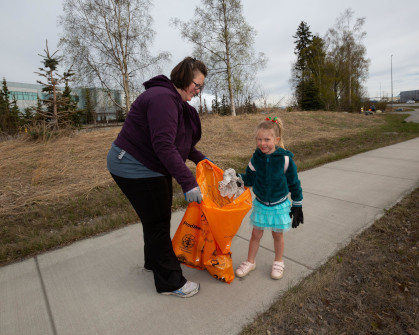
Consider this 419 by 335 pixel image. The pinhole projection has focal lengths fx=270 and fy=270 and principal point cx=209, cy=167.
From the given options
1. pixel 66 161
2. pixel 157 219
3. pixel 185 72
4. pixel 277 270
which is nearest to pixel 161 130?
pixel 185 72

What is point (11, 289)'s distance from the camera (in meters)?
2.24

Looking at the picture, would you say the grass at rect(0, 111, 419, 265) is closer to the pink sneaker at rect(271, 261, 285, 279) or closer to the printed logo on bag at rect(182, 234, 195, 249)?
the printed logo on bag at rect(182, 234, 195, 249)

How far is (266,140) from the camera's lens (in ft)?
6.97

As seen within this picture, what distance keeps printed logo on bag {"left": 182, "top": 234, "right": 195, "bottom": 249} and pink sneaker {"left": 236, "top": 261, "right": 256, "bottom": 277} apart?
0.46 m

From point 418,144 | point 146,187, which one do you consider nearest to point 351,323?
point 146,187

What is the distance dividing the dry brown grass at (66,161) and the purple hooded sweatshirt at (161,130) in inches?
83.3

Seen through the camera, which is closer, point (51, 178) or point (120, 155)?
point (120, 155)

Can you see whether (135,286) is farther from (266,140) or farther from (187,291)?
(266,140)

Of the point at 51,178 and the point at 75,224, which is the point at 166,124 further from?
the point at 51,178

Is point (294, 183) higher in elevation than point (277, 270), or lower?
higher

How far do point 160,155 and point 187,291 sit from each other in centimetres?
111

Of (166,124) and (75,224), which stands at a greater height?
(166,124)

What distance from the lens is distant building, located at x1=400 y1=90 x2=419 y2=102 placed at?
284 ft

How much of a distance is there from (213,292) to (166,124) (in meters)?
1.37
